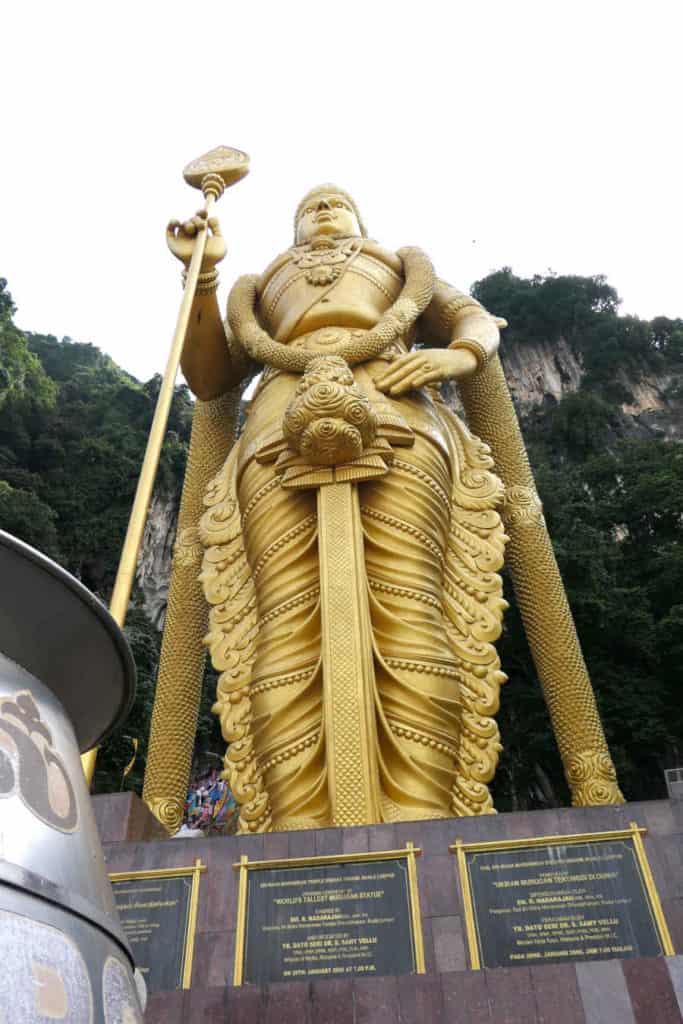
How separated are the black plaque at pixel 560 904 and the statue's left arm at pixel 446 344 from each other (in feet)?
9.42

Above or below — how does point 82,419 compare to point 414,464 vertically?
above

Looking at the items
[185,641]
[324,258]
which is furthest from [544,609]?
[324,258]

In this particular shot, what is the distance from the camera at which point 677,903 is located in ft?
10.3

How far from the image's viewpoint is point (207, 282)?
576cm

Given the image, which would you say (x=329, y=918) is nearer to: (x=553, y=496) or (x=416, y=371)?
(x=416, y=371)

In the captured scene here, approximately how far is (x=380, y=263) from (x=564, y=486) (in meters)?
10.6

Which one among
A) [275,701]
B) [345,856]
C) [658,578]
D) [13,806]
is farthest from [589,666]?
[13,806]

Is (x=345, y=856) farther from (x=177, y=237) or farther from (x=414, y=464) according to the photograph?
(x=177, y=237)

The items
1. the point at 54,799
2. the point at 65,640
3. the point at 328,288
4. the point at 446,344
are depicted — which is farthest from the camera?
the point at 446,344

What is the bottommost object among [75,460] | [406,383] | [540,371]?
[406,383]

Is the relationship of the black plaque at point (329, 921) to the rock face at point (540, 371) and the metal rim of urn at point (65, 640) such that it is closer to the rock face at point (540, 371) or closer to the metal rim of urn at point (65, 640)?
the metal rim of urn at point (65, 640)

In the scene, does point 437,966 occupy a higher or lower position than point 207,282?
lower

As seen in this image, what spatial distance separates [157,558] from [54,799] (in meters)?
18.6

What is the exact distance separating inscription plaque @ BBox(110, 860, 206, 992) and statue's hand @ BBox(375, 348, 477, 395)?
293 centimetres
